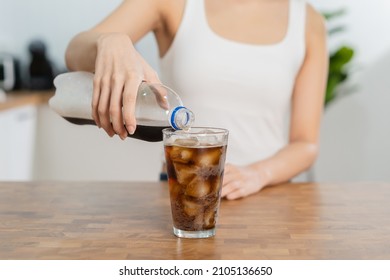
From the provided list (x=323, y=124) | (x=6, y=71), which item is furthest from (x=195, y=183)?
(x=6, y=71)

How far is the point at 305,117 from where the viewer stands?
176 centimetres

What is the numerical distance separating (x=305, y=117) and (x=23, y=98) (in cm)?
189

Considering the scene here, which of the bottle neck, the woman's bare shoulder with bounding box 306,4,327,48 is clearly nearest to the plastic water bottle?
the bottle neck

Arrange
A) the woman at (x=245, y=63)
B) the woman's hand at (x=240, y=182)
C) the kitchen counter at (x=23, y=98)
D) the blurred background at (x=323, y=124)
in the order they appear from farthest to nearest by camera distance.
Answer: the blurred background at (x=323, y=124)
the kitchen counter at (x=23, y=98)
the woman at (x=245, y=63)
the woman's hand at (x=240, y=182)

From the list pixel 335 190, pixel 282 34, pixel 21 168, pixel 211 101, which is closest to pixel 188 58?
pixel 211 101

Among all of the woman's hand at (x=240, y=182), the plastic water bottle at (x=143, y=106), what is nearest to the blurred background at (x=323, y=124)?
the woman's hand at (x=240, y=182)

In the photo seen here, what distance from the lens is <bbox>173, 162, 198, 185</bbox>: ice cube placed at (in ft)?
3.22

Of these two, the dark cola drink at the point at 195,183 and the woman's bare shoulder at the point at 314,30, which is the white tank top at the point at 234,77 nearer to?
the woman's bare shoulder at the point at 314,30

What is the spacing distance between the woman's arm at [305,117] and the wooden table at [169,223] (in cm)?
6

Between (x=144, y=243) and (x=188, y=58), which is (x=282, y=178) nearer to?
(x=188, y=58)

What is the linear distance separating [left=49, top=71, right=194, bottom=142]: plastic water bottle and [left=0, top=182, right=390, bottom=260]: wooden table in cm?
16

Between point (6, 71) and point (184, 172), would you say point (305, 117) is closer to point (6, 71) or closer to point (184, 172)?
point (184, 172)

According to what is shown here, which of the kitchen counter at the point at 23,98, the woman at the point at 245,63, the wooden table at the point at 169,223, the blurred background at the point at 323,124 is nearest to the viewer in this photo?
the wooden table at the point at 169,223

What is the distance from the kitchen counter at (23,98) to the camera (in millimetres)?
3082
